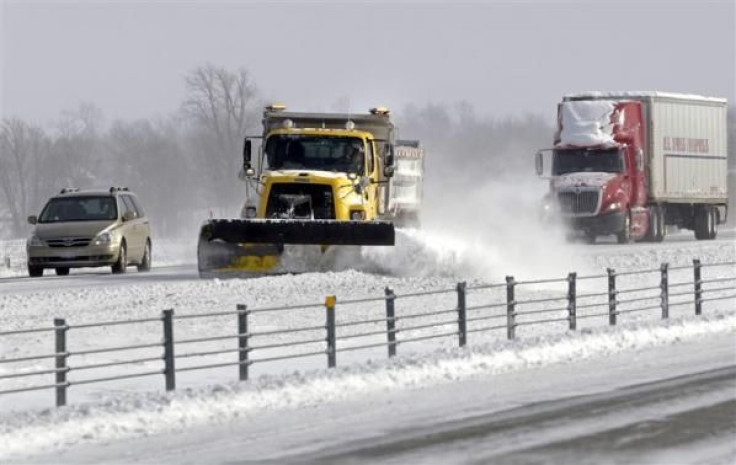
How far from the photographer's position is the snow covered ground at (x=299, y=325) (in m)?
16.7

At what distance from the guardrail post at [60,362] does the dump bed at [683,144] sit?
39.9m

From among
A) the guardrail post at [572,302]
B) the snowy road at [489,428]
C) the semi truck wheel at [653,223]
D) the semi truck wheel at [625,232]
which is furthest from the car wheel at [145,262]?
the semi truck wheel at [653,223]

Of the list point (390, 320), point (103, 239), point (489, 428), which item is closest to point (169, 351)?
point (390, 320)

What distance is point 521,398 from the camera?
18.2m

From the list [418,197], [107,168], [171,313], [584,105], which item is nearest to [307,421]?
[171,313]

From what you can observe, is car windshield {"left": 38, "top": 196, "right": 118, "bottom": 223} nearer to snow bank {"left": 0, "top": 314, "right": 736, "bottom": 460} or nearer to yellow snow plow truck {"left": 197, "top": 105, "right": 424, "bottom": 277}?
yellow snow plow truck {"left": 197, "top": 105, "right": 424, "bottom": 277}

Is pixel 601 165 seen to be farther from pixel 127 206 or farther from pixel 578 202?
pixel 127 206

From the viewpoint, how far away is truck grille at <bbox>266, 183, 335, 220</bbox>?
3441 cm

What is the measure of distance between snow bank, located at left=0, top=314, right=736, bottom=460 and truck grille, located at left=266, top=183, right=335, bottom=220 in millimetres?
9931

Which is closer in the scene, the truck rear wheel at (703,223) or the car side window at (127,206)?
the car side window at (127,206)

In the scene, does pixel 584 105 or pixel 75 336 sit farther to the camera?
pixel 584 105

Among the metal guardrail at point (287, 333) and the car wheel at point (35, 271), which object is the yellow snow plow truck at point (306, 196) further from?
the car wheel at point (35, 271)

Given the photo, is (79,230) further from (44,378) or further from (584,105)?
(584,105)

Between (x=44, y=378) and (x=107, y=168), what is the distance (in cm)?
16590
